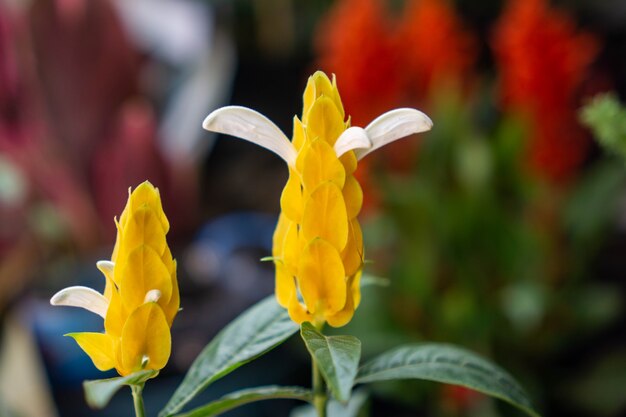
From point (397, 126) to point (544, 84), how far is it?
395 mm

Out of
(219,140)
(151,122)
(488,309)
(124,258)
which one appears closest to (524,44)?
(488,309)

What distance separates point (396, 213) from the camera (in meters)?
0.68

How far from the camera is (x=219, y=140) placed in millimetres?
1100

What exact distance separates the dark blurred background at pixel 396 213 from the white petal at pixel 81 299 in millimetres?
407

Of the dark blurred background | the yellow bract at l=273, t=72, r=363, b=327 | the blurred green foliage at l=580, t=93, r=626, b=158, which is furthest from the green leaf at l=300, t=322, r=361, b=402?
the dark blurred background

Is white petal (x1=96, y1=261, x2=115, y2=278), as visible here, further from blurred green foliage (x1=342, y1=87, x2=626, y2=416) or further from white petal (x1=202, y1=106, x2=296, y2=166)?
blurred green foliage (x1=342, y1=87, x2=626, y2=416)

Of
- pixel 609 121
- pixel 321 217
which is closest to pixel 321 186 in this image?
pixel 321 217

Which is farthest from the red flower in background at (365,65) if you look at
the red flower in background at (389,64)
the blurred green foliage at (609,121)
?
the blurred green foliage at (609,121)

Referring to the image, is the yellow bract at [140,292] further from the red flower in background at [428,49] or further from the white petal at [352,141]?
the red flower in background at [428,49]

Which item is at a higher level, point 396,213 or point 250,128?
point 396,213

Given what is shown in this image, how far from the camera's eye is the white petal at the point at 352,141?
202mm

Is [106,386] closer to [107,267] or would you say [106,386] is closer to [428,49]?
[107,267]

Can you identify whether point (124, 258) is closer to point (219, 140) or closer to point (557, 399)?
point (557, 399)

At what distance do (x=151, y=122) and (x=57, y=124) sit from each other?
87 mm
